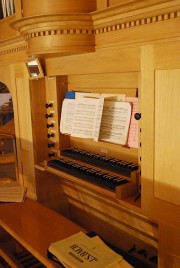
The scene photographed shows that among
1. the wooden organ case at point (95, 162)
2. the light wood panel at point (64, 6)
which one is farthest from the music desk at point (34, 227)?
the light wood panel at point (64, 6)

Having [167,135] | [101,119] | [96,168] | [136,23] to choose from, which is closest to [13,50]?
[101,119]

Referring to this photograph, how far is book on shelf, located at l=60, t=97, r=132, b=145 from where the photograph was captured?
7.72 ft

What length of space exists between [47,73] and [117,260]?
1856 mm

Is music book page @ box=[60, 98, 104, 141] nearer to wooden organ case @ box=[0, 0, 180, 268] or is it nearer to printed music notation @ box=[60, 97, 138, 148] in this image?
printed music notation @ box=[60, 97, 138, 148]

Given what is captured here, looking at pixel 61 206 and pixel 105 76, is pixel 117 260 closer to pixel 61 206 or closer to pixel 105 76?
pixel 105 76

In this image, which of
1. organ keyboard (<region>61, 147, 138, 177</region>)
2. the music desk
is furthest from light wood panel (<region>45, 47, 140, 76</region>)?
the music desk

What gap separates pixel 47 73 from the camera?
2906 mm

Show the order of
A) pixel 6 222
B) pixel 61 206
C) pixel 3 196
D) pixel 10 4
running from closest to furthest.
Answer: pixel 6 222 < pixel 3 196 < pixel 10 4 < pixel 61 206

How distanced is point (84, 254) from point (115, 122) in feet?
3.56

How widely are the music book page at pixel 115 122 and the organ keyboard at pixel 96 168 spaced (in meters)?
0.18

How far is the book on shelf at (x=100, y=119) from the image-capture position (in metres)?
2.35

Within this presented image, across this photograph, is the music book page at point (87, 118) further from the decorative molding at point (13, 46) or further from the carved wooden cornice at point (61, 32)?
the decorative molding at point (13, 46)

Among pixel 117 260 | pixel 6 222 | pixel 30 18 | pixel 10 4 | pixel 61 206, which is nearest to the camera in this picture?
pixel 117 260

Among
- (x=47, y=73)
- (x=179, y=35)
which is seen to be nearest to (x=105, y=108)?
(x=47, y=73)
